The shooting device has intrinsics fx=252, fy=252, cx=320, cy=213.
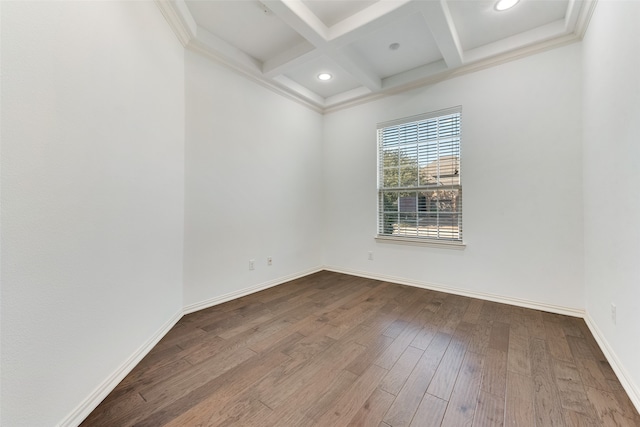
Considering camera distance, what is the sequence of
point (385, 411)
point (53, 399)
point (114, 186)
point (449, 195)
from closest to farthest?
point (53, 399) < point (385, 411) < point (114, 186) < point (449, 195)

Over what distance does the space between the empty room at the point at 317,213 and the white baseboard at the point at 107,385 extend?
0.05 ft

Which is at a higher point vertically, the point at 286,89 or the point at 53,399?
the point at 286,89

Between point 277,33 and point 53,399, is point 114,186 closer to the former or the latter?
point 53,399

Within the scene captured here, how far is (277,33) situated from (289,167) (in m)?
1.65

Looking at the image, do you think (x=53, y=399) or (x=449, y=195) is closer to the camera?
(x=53, y=399)

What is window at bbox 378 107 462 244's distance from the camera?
3201 millimetres

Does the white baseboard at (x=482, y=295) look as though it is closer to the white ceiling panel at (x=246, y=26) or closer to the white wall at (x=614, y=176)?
the white wall at (x=614, y=176)

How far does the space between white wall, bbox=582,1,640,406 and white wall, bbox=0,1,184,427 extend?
292cm

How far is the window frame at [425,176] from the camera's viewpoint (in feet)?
10.4

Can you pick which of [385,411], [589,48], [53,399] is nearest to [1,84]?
[53,399]

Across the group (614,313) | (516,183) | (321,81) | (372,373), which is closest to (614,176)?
(614,313)

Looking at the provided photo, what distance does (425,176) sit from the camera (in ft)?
11.2

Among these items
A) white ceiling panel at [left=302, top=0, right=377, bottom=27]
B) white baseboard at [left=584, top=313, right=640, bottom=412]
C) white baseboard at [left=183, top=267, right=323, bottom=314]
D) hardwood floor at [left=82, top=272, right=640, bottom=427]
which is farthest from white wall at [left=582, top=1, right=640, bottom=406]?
white baseboard at [left=183, top=267, right=323, bottom=314]

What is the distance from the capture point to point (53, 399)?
3.71 feet
